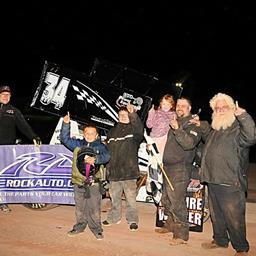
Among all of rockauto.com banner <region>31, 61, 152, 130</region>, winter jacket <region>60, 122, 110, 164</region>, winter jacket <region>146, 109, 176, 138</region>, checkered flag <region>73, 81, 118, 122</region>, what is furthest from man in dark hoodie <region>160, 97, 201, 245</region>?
checkered flag <region>73, 81, 118, 122</region>

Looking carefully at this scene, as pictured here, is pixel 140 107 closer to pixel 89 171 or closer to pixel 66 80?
pixel 66 80

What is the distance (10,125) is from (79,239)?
2.60 m

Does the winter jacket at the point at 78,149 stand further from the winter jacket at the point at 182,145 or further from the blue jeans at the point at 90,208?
the winter jacket at the point at 182,145

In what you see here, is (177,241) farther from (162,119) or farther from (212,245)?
(162,119)

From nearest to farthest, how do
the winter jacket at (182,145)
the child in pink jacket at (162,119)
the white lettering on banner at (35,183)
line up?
the winter jacket at (182,145) → the child in pink jacket at (162,119) → the white lettering on banner at (35,183)

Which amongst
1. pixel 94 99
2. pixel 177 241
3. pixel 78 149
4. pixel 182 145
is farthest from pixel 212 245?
pixel 94 99

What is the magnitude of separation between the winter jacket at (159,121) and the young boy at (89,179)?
866 mm

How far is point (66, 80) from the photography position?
873 centimetres

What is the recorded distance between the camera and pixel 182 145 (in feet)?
22.4

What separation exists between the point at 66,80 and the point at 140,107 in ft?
4.37

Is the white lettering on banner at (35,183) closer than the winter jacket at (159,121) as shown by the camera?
No

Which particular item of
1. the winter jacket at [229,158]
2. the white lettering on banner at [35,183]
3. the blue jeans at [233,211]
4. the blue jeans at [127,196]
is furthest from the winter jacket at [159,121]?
the white lettering on banner at [35,183]

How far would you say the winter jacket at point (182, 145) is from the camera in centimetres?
679

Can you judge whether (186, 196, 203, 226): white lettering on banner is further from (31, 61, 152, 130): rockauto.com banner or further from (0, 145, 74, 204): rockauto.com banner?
(0, 145, 74, 204): rockauto.com banner
